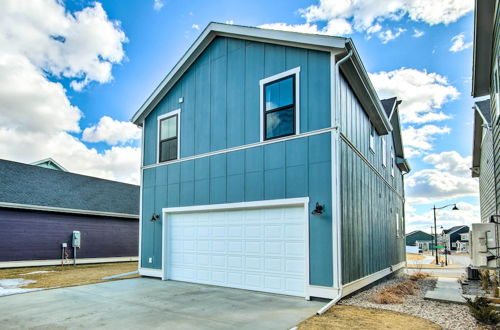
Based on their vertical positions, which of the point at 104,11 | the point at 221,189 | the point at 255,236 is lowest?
the point at 255,236

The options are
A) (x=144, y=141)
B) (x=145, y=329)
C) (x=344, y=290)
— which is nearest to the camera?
(x=145, y=329)

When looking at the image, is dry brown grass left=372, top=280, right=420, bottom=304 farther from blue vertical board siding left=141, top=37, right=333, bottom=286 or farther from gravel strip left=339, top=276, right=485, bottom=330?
blue vertical board siding left=141, top=37, right=333, bottom=286

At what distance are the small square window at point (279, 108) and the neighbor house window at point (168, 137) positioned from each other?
11.4ft

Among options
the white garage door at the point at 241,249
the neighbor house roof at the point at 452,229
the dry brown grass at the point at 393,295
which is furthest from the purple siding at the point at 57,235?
the neighbor house roof at the point at 452,229

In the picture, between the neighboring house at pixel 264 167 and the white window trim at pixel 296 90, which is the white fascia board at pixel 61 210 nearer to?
the neighboring house at pixel 264 167

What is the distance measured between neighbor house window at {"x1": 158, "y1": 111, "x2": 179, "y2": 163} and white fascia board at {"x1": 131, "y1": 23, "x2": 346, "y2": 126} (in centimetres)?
79

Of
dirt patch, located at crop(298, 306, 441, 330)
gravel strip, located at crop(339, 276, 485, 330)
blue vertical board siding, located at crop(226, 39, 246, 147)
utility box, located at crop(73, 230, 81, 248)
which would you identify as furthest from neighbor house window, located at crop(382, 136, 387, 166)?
utility box, located at crop(73, 230, 81, 248)

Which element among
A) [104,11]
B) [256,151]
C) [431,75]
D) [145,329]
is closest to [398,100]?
[431,75]

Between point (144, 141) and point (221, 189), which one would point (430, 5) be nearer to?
point (221, 189)

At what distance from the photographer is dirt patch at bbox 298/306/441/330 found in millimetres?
5168

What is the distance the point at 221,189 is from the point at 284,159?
6.77ft

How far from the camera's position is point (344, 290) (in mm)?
6926

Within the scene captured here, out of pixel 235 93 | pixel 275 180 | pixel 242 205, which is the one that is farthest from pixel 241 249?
pixel 235 93

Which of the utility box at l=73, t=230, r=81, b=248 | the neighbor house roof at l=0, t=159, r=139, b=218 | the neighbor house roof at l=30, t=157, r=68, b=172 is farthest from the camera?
the neighbor house roof at l=30, t=157, r=68, b=172
